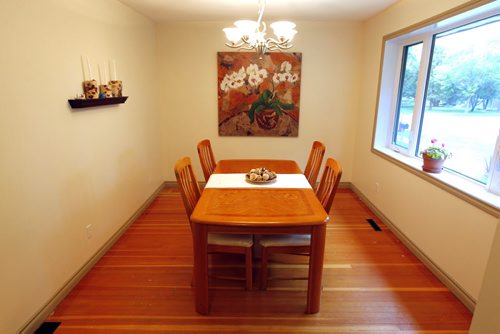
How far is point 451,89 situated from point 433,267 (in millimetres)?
1477

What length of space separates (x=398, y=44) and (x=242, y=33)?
2091 millimetres

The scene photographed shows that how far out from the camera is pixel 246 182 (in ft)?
8.03

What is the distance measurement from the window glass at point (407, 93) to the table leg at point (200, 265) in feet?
8.13

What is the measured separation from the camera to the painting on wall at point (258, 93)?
12.9 feet

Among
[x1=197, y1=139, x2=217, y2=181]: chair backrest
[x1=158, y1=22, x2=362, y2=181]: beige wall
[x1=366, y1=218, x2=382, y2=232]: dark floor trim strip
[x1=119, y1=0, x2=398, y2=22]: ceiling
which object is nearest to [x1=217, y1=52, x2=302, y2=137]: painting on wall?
[x1=158, y1=22, x2=362, y2=181]: beige wall

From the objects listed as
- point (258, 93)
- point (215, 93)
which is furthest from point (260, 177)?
point (215, 93)

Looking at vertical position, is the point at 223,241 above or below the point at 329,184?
below

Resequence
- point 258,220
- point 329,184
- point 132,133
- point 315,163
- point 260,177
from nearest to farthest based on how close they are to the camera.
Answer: point 258,220 < point 329,184 < point 260,177 < point 315,163 < point 132,133

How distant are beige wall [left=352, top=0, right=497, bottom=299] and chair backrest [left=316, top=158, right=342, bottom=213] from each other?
0.89 m

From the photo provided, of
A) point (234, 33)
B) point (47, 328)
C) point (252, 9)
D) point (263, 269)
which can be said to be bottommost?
point (47, 328)

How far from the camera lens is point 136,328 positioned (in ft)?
6.00

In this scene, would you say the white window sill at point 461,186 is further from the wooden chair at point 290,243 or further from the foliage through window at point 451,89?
the wooden chair at point 290,243

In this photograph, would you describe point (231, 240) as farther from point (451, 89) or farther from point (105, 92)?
point (451, 89)

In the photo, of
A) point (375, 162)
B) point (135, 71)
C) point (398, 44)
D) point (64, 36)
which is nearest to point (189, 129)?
point (135, 71)
